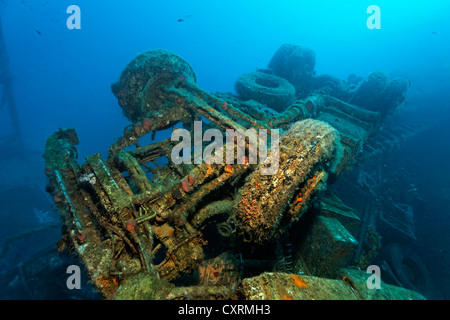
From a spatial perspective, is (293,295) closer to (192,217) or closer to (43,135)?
(192,217)

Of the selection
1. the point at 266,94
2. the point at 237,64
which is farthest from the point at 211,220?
the point at 237,64

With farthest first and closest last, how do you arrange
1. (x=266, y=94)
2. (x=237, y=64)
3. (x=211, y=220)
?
(x=237, y=64) → (x=266, y=94) → (x=211, y=220)

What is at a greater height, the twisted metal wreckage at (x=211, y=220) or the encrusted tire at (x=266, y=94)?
the encrusted tire at (x=266, y=94)

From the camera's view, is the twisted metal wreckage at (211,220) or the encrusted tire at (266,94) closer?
the twisted metal wreckage at (211,220)

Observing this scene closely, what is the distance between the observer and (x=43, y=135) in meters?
73.6

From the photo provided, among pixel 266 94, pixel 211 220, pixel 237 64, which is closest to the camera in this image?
pixel 211 220

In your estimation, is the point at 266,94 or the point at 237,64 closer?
the point at 266,94

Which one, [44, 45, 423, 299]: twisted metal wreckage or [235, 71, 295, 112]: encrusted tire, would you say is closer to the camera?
[44, 45, 423, 299]: twisted metal wreckage

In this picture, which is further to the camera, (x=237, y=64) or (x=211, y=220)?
(x=237, y=64)

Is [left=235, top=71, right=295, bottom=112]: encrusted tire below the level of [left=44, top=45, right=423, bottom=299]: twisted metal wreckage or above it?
above

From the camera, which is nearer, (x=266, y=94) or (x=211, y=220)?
(x=211, y=220)

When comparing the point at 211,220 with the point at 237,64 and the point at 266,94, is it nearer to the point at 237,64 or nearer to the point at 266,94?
the point at 266,94

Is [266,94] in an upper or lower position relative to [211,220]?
upper

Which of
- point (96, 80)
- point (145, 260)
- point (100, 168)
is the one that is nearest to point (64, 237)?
point (100, 168)
